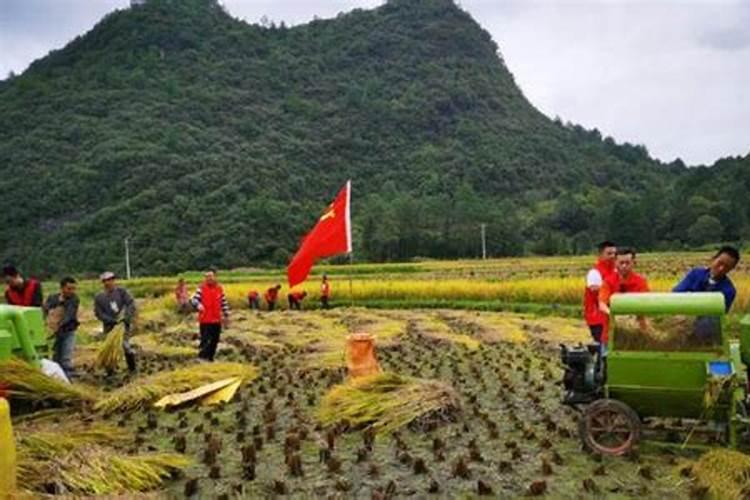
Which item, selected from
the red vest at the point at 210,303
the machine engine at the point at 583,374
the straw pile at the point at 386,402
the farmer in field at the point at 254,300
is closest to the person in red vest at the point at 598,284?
the machine engine at the point at 583,374

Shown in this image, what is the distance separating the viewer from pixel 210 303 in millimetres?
12289

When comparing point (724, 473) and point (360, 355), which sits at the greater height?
point (360, 355)

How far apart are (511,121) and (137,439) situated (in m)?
112

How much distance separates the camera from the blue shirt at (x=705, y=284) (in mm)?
7320

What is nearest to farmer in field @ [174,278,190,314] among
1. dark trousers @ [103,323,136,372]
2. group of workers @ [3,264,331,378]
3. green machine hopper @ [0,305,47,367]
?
group of workers @ [3,264,331,378]

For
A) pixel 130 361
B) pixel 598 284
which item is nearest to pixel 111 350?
pixel 130 361

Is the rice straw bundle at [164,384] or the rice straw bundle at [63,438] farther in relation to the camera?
the rice straw bundle at [164,384]

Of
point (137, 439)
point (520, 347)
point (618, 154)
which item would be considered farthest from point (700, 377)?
point (618, 154)

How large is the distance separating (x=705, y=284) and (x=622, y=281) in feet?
2.85

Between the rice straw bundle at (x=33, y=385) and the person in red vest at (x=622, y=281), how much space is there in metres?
5.61

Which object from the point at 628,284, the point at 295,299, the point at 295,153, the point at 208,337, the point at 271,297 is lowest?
the point at 295,299

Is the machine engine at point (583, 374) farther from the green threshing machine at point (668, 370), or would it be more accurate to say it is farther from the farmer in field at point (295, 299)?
the farmer in field at point (295, 299)

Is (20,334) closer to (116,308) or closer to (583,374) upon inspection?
(116,308)

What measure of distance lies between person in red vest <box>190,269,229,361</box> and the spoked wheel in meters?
6.75
